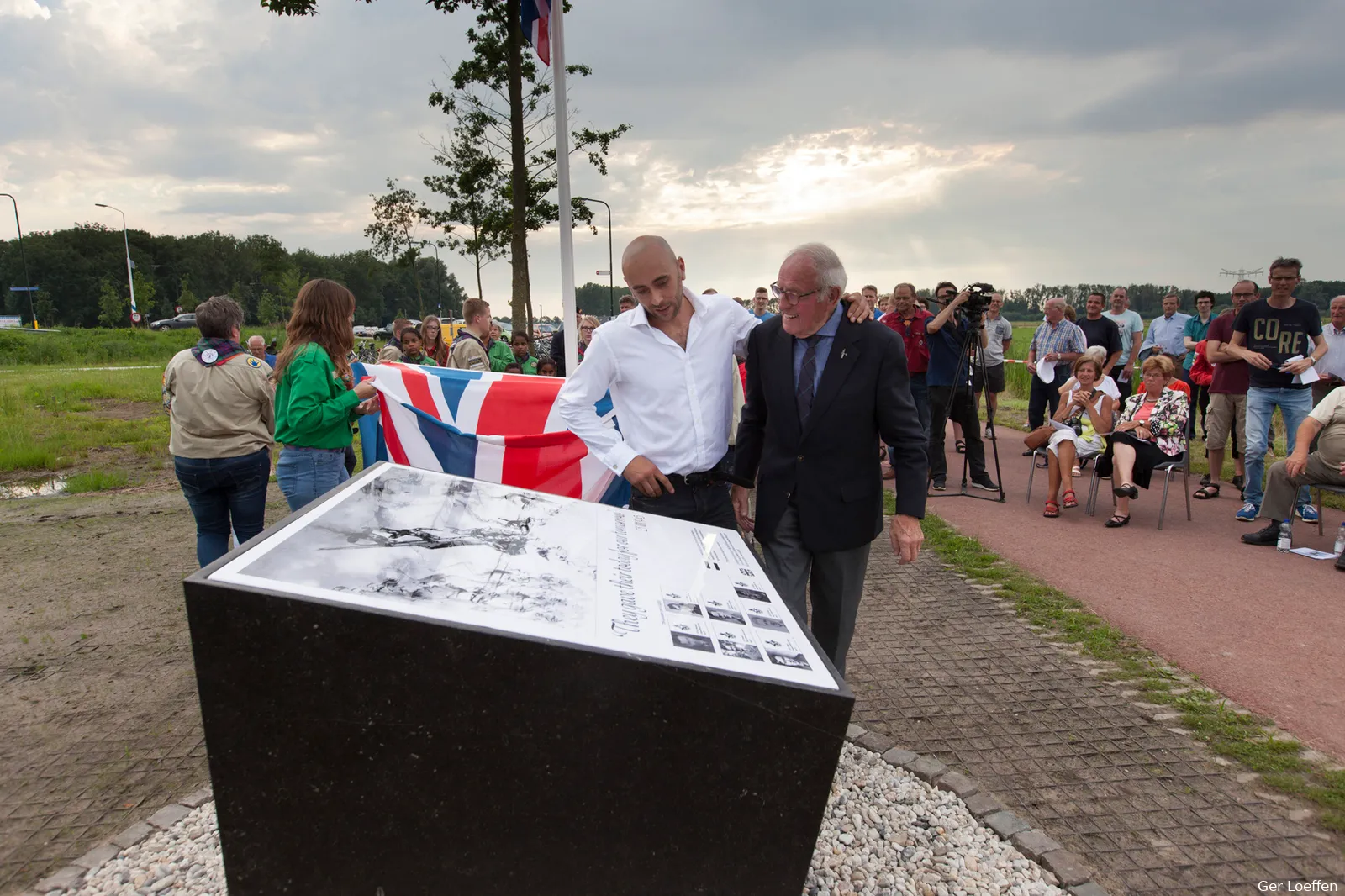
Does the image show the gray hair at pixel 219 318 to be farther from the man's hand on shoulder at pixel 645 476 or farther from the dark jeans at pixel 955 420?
the dark jeans at pixel 955 420

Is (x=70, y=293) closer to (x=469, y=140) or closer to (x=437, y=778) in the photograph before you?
(x=469, y=140)

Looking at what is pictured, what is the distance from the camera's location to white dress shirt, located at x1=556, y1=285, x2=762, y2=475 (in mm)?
3438

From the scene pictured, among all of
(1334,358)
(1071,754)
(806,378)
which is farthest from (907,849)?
(1334,358)

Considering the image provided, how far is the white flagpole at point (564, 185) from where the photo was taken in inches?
269

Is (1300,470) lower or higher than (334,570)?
lower

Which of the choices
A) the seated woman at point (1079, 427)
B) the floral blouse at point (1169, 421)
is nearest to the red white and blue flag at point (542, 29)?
the seated woman at point (1079, 427)

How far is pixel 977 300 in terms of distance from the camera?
8398 millimetres

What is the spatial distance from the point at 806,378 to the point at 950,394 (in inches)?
247

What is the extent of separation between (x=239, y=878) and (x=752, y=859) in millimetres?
1149

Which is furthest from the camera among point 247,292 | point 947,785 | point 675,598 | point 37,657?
point 247,292

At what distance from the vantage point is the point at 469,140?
21641mm

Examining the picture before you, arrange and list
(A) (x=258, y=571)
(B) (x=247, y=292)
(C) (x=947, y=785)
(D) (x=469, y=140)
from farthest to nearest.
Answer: (B) (x=247, y=292) → (D) (x=469, y=140) → (C) (x=947, y=785) → (A) (x=258, y=571)

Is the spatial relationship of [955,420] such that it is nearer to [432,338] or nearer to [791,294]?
[432,338]

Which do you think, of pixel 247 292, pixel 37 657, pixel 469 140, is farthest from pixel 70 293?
pixel 37 657
